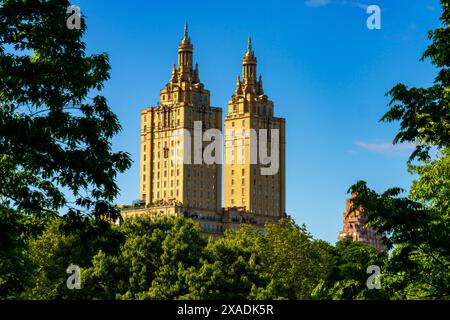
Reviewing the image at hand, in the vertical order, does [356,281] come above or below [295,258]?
below

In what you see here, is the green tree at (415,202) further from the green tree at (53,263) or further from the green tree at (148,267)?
the green tree at (148,267)

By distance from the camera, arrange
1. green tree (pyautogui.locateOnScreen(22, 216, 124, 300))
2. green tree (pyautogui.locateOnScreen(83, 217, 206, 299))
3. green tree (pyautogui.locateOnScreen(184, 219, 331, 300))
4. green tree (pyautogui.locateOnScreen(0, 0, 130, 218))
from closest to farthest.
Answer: green tree (pyautogui.locateOnScreen(0, 0, 130, 218)) < green tree (pyautogui.locateOnScreen(22, 216, 124, 300)) < green tree (pyautogui.locateOnScreen(184, 219, 331, 300)) < green tree (pyautogui.locateOnScreen(83, 217, 206, 299))

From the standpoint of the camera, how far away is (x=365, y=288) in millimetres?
34906

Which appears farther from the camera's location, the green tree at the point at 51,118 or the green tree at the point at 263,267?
the green tree at the point at 263,267

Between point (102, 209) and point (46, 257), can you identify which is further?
point (46, 257)

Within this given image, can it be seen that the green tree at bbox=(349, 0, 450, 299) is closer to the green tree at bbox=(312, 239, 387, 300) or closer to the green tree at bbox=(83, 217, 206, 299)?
the green tree at bbox=(312, 239, 387, 300)

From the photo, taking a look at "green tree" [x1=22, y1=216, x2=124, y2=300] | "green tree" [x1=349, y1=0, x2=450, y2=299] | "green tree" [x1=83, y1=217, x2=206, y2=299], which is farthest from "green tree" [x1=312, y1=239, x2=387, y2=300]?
"green tree" [x1=83, y1=217, x2=206, y2=299]

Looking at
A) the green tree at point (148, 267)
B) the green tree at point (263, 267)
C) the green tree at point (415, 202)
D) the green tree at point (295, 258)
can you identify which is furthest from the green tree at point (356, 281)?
the green tree at point (295, 258)

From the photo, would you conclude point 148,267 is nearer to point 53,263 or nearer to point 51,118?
point 53,263

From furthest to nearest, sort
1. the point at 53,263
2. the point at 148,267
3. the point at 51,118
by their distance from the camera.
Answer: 1. the point at 53,263
2. the point at 148,267
3. the point at 51,118

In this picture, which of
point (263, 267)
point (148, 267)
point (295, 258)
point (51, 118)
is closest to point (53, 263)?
point (148, 267)
